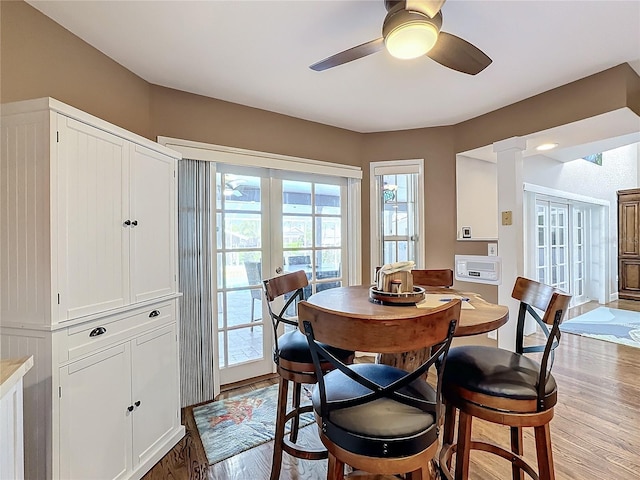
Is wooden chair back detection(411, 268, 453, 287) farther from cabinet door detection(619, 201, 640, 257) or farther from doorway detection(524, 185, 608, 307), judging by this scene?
cabinet door detection(619, 201, 640, 257)

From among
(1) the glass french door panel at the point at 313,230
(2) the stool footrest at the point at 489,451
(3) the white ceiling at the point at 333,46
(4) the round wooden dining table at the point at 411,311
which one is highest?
(3) the white ceiling at the point at 333,46

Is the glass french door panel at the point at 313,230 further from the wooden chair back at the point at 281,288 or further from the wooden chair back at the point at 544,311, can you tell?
the wooden chair back at the point at 544,311

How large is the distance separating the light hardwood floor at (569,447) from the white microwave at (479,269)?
41.5 inches

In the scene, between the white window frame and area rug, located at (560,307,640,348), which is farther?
area rug, located at (560,307,640,348)

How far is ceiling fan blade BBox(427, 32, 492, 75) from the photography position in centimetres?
154

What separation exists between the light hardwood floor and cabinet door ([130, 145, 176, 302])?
990mm

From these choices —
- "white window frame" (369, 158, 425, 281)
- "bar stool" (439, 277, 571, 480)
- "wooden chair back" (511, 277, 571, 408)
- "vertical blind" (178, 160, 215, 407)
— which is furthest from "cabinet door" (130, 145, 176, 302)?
"white window frame" (369, 158, 425, 281)

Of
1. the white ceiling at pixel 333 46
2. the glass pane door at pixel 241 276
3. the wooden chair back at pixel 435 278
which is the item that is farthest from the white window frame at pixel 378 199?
the glass pane door at pixel 241 276

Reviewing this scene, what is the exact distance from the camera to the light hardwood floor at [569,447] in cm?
176

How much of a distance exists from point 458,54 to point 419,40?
32 cm

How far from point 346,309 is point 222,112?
2099mm

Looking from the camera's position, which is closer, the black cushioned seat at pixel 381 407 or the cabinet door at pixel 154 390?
the black cushioned seat at pixel 381 407

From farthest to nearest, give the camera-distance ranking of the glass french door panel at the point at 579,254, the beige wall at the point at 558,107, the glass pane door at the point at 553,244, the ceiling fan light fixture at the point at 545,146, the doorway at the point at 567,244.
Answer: the glass french door panel at the point at 579,254
the glass pane door at the point at 553,244
the doorway at the point at 567,244
the ceiling fan light fixture at the point at 545,146
the beige wall at the point at 558,107

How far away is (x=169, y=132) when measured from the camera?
250 centimetres
